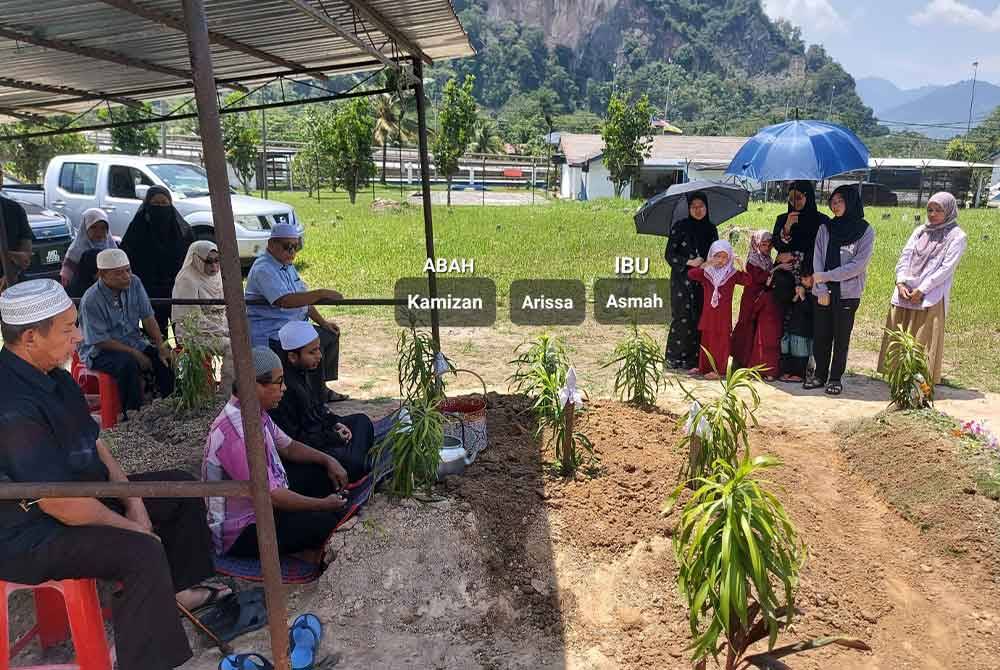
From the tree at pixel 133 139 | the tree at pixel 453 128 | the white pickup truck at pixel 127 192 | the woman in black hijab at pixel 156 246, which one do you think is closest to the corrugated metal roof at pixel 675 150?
the tree at pixel 453 128

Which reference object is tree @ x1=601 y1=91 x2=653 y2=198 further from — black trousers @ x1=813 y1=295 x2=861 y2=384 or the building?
black trousers @ x1=813 y1=295 x2=861 y2=384

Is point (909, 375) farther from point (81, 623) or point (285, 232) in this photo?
point (81, 623)

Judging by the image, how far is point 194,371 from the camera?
16.2 feet

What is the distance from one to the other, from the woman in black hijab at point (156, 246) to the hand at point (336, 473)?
343 cm

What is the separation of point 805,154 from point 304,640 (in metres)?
4.98

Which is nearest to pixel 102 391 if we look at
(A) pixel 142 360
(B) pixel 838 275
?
(A) pixel 142 360

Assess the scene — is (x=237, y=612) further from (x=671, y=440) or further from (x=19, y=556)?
(x=671, y=440)

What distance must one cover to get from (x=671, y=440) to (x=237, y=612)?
269 centimetres

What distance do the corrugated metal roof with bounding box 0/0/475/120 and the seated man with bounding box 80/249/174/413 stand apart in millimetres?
1437

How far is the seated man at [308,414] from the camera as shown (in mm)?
3699

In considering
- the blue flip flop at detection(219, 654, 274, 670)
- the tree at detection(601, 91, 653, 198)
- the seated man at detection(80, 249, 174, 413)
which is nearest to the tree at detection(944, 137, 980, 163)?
the tree at detection(601, 91, 653, 198)

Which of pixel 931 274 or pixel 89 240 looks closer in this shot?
pixel 931 274

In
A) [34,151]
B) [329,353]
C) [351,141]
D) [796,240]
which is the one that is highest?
[351,141]

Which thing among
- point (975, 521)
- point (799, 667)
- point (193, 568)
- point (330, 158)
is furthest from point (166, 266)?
point (330, 158)
